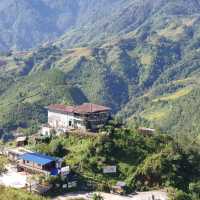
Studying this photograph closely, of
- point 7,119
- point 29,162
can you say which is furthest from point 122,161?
point 7,119

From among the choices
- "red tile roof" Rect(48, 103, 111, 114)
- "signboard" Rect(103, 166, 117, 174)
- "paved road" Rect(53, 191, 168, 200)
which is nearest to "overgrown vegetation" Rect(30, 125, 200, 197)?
"signboard" Rect(103, 166, 117, 174)

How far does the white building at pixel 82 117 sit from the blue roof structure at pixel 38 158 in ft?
33.6

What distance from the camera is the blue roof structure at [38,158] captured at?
2645 inches

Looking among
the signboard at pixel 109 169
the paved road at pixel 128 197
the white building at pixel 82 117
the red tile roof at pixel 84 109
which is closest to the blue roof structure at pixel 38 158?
the paved road at pixel 128 197

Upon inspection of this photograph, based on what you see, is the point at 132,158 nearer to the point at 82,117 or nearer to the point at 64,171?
the point at 64,171

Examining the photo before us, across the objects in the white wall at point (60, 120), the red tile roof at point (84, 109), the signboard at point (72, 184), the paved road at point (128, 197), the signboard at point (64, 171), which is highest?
the red tile roof at point (84, 109)

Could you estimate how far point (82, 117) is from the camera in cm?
7819

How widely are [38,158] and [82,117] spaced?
12.6 metres

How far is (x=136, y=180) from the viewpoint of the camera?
216 ft

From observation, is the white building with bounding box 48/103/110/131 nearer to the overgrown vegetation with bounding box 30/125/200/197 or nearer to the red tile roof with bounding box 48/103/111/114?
the red tile roof with bounding box 48/103/111/114

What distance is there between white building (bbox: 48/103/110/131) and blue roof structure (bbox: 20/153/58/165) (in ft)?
33.6

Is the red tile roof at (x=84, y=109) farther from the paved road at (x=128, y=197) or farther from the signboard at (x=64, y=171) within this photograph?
the paved road at (x=128, y=197)

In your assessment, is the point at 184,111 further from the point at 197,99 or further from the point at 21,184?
the point at 21,184

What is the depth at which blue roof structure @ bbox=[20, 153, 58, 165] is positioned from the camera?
67.2 meters
